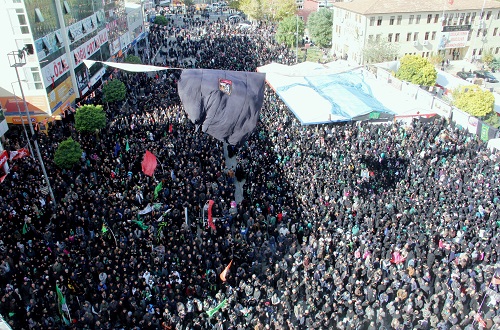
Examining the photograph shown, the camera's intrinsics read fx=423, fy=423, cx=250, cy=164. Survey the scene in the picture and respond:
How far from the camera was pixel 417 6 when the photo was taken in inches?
1442

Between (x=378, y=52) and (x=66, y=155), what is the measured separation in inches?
1072

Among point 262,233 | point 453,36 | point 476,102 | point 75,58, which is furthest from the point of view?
point 453,36

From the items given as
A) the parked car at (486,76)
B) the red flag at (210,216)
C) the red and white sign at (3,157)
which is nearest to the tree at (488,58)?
the parked car at (486,76)

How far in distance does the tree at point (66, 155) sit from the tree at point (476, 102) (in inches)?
778

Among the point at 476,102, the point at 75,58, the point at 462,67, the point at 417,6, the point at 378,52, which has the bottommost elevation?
the point at 462,67

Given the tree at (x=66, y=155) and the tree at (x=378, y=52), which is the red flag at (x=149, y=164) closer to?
the tree at (x=66, y=155)

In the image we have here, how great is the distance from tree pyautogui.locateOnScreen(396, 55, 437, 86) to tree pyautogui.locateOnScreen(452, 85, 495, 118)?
218 inches

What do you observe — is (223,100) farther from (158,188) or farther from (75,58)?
(75,58)

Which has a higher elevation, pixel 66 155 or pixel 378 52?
pixel 66 155

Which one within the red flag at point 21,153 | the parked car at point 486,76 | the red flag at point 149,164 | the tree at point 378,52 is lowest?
the parked car at point 486,76

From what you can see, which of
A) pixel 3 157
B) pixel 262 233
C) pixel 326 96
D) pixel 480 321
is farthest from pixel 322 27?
pixel 480 321

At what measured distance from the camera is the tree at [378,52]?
115 ft

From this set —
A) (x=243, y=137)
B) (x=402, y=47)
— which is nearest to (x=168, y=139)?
(x=243, y=137)

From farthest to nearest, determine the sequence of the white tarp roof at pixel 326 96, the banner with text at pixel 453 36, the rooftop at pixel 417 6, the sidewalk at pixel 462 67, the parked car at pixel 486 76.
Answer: the banner with text at pixel 453 36 < the sidewalk at pixel 462 67 < the rooftop at pixel 417 6 < the parked car at pixel 486 76 < the white tarp roof at pixel 326 96
